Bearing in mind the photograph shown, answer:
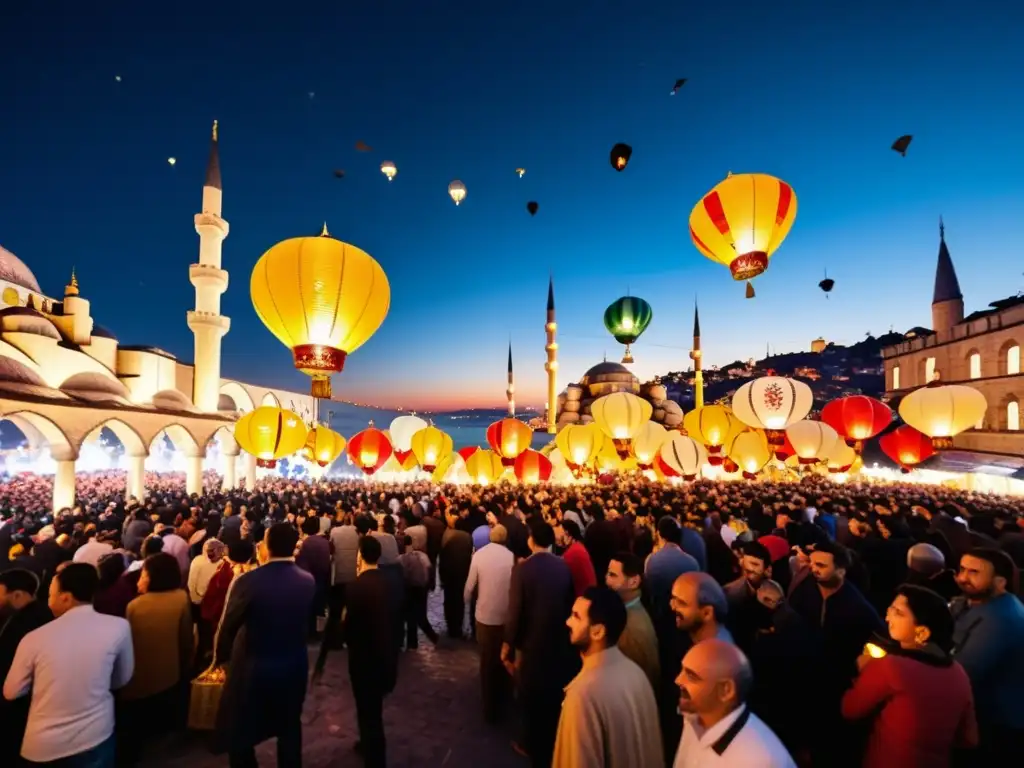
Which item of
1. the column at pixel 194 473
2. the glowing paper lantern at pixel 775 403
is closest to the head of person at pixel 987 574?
the glowing paper lantern at pixel 775 403

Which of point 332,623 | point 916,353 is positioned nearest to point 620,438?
point 332,623

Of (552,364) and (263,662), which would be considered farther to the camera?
(552,364)

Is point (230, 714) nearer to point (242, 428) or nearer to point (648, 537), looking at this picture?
point (648, 537)

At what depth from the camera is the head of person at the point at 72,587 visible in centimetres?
268

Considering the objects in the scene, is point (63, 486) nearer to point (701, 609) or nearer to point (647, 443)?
point (647, 443)

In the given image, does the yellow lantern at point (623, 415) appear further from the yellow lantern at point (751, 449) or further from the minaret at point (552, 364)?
the minaret at point (552, 364)

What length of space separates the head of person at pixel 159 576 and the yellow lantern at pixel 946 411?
1321 cm

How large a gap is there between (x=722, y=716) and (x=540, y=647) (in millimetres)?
2217

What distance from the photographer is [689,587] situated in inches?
105

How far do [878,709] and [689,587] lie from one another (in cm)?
88

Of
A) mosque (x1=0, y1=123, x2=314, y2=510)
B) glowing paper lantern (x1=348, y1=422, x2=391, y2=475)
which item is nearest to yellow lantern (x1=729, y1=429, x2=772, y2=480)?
glowing paper lantern (x1=348, y1=422, x2=391, y2=475)

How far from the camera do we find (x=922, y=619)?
7.47 feet

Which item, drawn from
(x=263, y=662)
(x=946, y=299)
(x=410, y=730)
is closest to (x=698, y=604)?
(x=263, y=662)

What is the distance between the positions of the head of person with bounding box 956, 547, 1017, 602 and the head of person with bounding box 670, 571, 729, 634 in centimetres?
163
